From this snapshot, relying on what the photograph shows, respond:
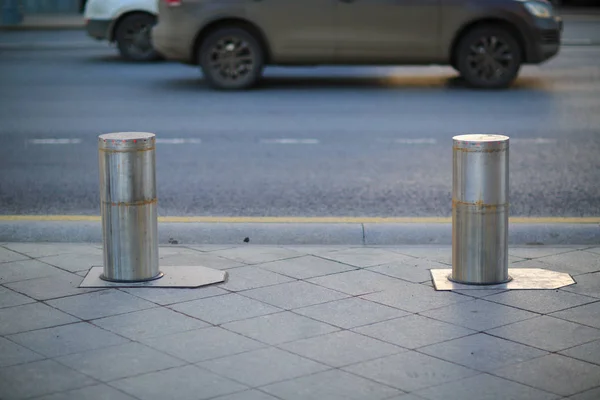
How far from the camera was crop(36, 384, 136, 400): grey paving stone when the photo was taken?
14.4 feet

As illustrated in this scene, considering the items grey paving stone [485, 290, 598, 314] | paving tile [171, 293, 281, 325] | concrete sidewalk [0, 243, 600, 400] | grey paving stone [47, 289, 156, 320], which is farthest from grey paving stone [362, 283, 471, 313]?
grey paving stone [47, 289, 156, 320]

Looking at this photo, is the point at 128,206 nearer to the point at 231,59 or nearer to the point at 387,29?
the point at 231,59

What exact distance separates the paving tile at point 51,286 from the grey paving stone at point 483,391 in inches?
88.8

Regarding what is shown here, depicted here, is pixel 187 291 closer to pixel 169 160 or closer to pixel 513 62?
pixel 169 160

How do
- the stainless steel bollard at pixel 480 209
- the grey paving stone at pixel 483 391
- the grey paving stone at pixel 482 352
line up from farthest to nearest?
the stainless steel bollard at pixel 480 209
the grey paving stone at pixel 482 352
the grey paving stone at pixel 483 391

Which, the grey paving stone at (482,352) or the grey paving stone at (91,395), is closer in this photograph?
the grey paving stone at (91,395)

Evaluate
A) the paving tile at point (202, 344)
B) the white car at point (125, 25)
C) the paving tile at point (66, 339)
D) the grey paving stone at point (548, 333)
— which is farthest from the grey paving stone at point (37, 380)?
the white car at point (125, 25)

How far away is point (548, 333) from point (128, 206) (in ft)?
7.48

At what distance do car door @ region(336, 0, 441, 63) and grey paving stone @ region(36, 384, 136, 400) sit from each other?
10138mm

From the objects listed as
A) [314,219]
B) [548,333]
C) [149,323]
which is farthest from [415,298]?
[314,219]

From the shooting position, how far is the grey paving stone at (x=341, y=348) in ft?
15.9

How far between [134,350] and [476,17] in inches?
393

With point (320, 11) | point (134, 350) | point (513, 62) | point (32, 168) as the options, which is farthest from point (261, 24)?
point (134, 350)

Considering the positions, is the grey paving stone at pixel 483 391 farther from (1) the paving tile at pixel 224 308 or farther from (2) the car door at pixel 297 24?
(2) the car door at pixel 297 24
